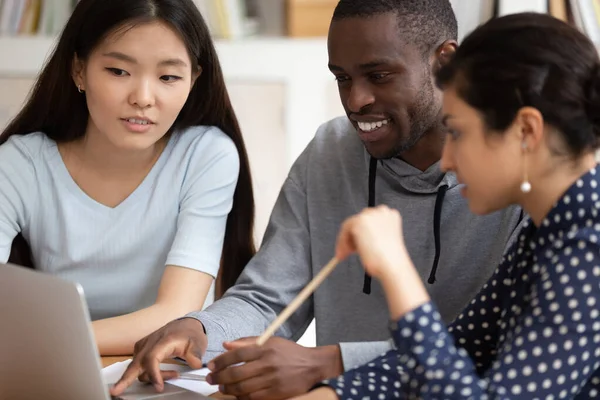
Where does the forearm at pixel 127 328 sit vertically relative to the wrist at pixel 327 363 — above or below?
below

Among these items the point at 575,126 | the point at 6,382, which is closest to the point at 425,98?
the point at 575,126

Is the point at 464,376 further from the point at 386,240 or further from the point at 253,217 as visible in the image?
the point at 253,217

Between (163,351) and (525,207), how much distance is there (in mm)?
510

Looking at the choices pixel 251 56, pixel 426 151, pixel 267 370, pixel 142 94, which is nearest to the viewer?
pixel 267 370

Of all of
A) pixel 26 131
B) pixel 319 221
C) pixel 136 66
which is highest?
pixel 136 66

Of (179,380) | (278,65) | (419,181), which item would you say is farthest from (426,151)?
(278,65)

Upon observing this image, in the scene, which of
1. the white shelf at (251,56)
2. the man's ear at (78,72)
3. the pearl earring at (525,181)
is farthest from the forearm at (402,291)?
the white shelf at (251,56)

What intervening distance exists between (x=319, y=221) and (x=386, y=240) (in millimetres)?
653

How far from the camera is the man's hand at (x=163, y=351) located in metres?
1.19

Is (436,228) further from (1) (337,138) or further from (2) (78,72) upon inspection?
(2) (78,72)

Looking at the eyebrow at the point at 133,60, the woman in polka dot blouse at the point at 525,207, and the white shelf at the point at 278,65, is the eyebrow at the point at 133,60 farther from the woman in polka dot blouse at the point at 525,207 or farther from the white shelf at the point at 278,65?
the white shelf at the point at 278,65

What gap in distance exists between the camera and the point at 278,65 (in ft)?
9.22

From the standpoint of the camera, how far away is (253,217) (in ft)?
6.10

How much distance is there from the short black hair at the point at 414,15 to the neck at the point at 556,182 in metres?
0.49
